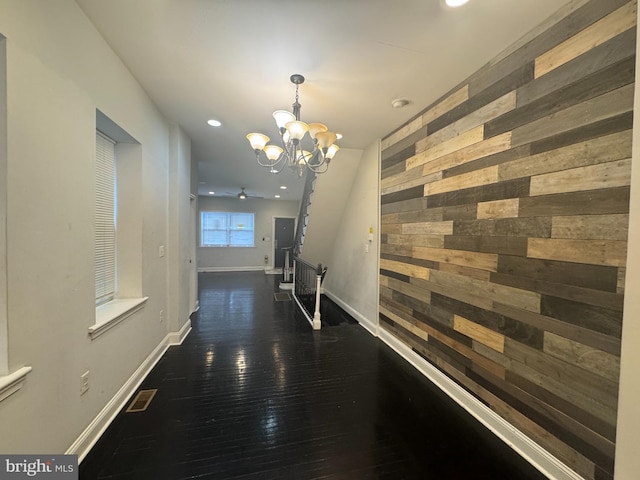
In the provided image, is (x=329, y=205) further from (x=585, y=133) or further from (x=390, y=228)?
(x=585, y=133)

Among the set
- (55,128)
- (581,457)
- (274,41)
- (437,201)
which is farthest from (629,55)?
(55,128)

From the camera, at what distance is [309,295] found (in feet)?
18.6

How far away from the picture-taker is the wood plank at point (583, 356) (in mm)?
1229

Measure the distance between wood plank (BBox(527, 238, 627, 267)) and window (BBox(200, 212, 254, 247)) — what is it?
8.31 metres

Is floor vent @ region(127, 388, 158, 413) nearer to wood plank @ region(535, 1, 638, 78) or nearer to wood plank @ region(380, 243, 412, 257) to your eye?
wood plank @ region(380, 243, 412, 257)

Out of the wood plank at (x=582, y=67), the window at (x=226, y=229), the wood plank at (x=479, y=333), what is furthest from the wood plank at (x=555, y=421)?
the window at (x=226, y=229)

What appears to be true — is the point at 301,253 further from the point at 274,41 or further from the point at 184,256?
the point at 274,41

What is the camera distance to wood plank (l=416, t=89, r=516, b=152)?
1.76 m

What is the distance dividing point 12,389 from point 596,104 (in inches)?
124

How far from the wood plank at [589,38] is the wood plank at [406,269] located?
1.75m

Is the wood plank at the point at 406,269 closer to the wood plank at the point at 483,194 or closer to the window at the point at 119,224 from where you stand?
the wood plank at the point at 483,194

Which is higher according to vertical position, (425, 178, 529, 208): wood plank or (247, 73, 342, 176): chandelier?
(247, 73, 342, 176): chandelier

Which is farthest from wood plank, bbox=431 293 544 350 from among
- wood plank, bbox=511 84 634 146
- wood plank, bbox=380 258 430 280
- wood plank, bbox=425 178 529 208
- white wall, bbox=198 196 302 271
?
white wall, bbox=198 196 302 271

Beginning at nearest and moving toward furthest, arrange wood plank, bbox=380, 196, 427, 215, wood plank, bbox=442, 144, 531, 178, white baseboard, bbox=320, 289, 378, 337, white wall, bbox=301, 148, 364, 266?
wood plank, bbox=442, 144, 531, 178, wood plank, bbox=380, 196, 427, 215, white baseboard, bbox=320, 289, 378, 337, white wall, bbox=301, 148, 364, 266
